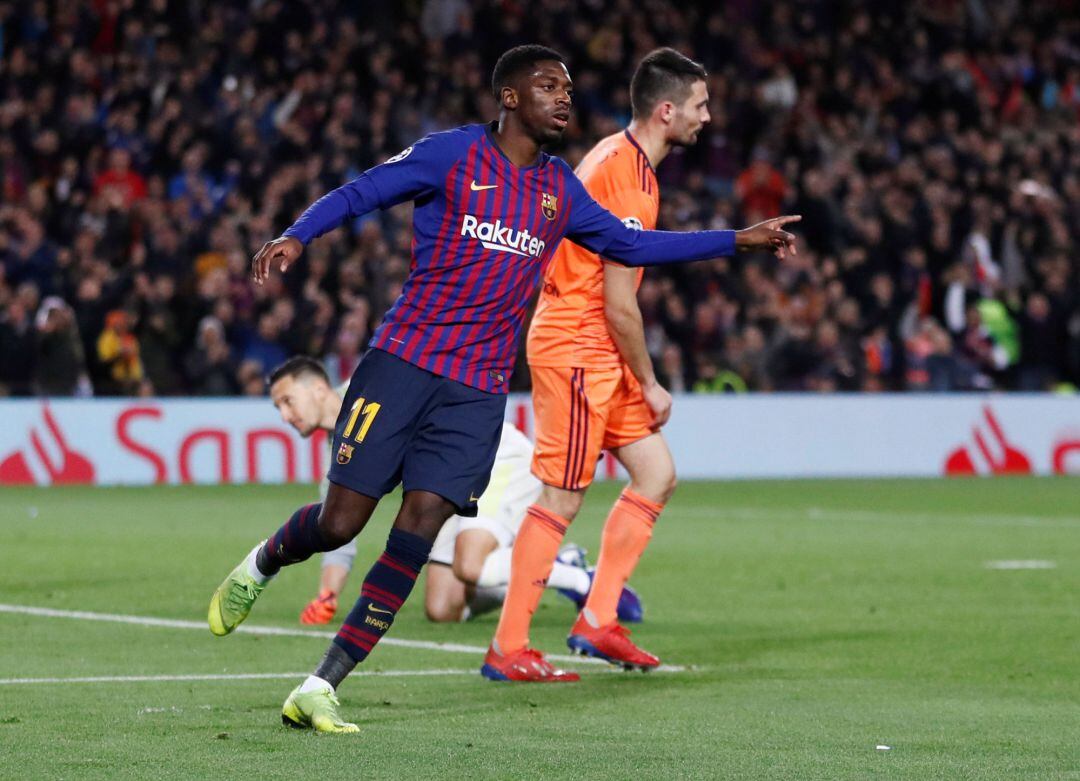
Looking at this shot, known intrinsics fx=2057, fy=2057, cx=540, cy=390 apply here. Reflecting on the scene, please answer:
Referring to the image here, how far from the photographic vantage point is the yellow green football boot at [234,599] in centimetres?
674

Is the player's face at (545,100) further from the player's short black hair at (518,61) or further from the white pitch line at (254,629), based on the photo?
the white pitch line at (254,629)

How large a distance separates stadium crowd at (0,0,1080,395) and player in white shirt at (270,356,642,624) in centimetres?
1069

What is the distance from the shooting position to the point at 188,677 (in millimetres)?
7281

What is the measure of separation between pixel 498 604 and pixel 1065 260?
662 inches

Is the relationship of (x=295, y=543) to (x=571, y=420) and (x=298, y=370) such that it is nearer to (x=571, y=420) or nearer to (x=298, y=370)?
(x=571, y=420)

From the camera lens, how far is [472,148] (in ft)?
21.4

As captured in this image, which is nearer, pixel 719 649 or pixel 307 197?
pixel 719 649

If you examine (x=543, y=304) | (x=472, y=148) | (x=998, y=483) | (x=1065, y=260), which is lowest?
(x=998, y=483)

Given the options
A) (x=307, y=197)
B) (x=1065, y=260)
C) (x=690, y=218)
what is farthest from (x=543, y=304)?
(x=1065, y=260)

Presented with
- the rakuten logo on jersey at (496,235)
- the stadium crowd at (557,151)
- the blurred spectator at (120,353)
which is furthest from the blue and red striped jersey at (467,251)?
the blurred spectator at (120,353)

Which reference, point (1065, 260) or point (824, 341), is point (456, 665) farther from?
point (1065, 260)

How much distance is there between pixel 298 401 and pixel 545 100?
3.08 m

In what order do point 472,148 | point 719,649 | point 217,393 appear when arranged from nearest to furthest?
point 472,148
point 719,649
point 217,393

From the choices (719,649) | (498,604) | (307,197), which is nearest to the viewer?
(719,649)
